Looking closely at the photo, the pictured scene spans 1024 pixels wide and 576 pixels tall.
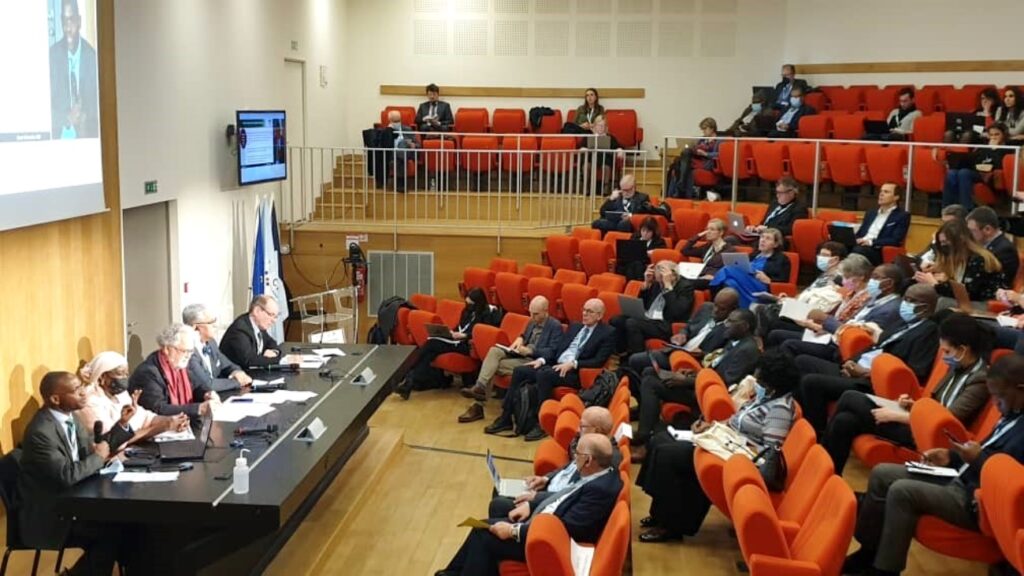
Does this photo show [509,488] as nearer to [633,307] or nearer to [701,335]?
[701,335]

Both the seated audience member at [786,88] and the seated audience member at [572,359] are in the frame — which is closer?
the seated audience member at [572,359]

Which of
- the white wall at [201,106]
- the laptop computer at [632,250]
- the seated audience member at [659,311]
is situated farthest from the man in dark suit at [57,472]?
the laptop computer at [632,250]

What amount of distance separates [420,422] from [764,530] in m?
5.38

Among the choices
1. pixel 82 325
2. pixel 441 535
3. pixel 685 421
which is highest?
pixel 82 325

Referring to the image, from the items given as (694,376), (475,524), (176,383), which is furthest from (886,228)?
(176,383)

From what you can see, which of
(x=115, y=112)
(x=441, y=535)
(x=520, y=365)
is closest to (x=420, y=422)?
(x=520, y=365)

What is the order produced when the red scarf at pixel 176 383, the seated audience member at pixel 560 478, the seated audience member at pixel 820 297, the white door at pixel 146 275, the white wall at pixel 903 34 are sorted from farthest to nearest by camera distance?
the white wall at pixel 903 34
the white door at pixel 146 275
the seated audience member at pixel 820 297
the red scarf at pixel 176 383
the seated audience member at pixel 560 478

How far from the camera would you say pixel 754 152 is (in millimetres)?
12055

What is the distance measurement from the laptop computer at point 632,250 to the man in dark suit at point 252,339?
395 centimetres

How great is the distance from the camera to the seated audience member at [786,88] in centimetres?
1416

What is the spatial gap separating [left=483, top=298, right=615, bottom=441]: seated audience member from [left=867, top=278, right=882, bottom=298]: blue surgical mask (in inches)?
78.8

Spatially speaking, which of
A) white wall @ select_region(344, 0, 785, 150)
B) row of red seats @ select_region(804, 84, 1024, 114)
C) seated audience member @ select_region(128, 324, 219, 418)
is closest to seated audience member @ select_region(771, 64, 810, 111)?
row of red seats @ select_region(804, 84, 1024, 114)

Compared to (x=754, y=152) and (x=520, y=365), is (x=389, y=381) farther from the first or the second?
(x=754, y=152)

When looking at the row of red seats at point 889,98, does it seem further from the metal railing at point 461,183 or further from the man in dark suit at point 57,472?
the man in dark suit at point 57,472
